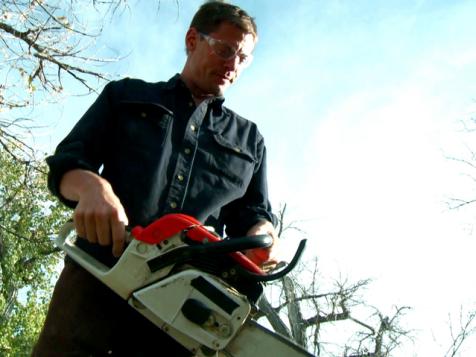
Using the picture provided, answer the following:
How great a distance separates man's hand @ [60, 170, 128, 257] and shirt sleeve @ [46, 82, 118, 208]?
163 mm

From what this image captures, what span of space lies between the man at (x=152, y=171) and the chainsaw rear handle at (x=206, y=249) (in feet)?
0.43

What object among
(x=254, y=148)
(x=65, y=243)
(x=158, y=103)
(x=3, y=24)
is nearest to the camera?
(x=65, y=243)

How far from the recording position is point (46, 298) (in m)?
20.9

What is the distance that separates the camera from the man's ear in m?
2.37

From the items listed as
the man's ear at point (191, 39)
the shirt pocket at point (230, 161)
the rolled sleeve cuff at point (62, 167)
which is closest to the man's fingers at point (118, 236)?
the rolled sleeve cuff at point (62, 167)

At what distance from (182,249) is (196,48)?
1110mm

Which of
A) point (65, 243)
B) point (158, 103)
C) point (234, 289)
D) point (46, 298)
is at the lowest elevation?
point (46, 298)

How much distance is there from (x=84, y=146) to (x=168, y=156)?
29 centimetres

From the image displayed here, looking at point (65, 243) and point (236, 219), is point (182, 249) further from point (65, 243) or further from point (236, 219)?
point (236, 219)

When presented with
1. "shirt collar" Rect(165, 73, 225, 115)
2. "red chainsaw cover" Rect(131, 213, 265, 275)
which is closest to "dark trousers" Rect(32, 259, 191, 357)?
"red chainsaw cover" Rect(131, 213, 265, 275)

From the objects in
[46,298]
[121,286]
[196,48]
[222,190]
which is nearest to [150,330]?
[121,286]

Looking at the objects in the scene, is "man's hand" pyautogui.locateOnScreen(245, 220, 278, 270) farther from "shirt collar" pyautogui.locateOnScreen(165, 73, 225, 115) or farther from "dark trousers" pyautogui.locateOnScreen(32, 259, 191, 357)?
"shirt collar" pyautogui.locateOnScreen(165, 73, 225, 115)

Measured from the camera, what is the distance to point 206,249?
1.47 metres

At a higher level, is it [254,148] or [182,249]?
[254,148]
